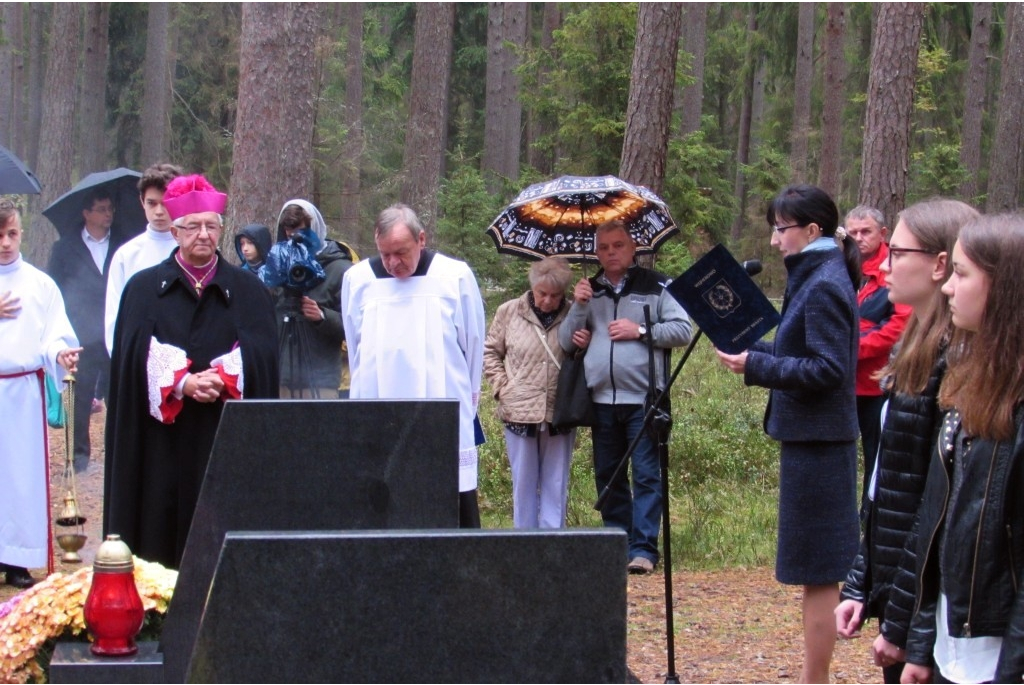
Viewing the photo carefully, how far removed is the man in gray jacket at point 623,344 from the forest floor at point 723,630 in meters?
0.51

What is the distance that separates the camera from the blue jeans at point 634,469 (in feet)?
25.1

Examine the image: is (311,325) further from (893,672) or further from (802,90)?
(802,90)

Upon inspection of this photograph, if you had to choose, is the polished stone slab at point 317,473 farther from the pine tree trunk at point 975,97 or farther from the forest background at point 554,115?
the pine tree trunk at point 975,97

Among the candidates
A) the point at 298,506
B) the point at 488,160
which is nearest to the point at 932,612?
the point at 298,506

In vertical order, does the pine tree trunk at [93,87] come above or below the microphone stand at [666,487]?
above

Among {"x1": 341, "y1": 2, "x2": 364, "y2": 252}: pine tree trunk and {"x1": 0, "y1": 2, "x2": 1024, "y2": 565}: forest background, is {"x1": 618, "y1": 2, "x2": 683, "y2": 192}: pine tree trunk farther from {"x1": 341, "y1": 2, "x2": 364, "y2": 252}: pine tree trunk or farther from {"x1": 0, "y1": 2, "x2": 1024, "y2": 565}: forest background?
{"x1": 341, "y1": 2, "x2": 364, "y2": 252}: pine tree trunk

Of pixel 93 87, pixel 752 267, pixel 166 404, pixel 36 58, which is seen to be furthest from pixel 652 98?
pixel 36 58

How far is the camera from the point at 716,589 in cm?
770

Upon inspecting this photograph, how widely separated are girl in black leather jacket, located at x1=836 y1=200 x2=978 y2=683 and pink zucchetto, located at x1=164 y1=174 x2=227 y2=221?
3.47 m

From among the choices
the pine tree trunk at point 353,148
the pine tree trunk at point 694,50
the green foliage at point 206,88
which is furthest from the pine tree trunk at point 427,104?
the green foliage at point 206,88

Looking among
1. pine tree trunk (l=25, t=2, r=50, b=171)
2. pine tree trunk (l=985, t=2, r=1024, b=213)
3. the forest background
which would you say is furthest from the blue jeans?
pine tree trunk (l=25, t=2, r=50, b=171)

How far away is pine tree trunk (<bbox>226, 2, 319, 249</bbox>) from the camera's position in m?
9.02

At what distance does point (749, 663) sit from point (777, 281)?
26540 millimetres

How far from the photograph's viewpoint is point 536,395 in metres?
7.75
